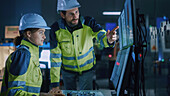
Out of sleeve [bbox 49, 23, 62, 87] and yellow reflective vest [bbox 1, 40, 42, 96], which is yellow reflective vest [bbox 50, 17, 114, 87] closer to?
sleeve [bbox 49, 23, 62, 87]

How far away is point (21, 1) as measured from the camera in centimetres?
262

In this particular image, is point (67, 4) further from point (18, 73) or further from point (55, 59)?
point (18, 73)

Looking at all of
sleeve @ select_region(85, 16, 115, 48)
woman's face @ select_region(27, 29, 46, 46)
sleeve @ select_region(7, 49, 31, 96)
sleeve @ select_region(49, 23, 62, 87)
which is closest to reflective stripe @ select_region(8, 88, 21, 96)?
sleeve @ select_region(7, 49, 31, 96)

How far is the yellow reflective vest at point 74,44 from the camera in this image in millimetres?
1794

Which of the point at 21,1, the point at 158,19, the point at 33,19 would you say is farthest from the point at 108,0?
the point at 33,19

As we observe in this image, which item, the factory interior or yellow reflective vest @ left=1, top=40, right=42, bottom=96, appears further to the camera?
the factory interior

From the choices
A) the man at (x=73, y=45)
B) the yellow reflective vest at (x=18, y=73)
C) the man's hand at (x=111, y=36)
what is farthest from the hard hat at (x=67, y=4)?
the yellow reflective vest at (x=18, y=73)

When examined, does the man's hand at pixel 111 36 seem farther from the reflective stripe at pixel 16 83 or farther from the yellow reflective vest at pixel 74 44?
the reflective stripe at pixel 16 83

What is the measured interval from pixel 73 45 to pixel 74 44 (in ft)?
0.04

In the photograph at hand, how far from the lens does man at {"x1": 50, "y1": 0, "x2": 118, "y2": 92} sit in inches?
70.1

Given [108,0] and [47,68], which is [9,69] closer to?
[47,68]

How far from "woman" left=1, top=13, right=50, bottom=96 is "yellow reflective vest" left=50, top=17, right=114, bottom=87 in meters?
0.50

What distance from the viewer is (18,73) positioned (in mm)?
1035

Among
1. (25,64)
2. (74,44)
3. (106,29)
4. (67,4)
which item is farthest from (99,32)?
(106,29)
